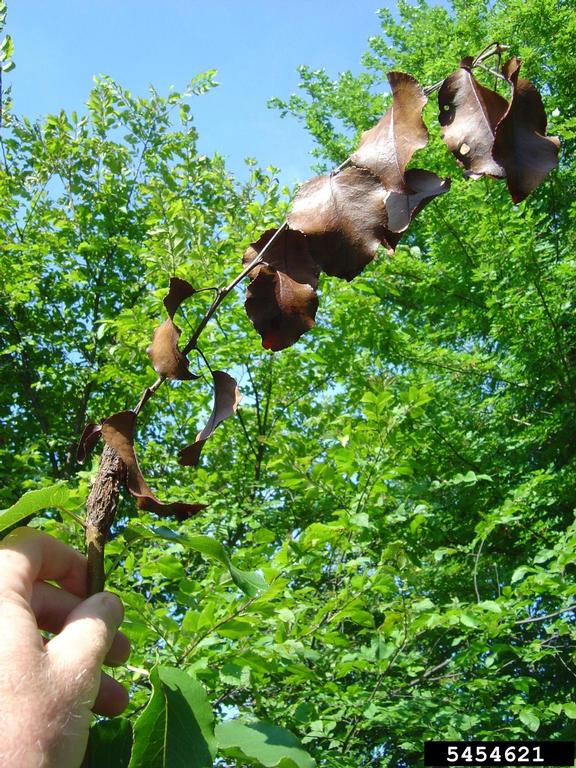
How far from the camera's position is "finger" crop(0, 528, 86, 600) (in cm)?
62

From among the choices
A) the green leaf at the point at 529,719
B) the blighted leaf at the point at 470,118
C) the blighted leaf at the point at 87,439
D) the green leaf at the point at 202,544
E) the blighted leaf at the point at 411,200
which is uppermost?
the blighted leaf at the point at 470,118

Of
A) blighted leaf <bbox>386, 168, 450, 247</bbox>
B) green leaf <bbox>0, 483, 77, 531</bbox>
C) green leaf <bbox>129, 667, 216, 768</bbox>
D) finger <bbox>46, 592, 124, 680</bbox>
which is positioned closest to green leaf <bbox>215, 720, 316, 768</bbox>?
green leaf <bbox>129, 667, 216, 768</bbox>

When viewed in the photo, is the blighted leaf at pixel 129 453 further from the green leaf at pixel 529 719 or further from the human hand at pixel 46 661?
the green leaf at pixel 529 719

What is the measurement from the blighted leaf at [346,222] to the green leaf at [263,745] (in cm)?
50

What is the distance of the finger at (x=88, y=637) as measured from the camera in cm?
55

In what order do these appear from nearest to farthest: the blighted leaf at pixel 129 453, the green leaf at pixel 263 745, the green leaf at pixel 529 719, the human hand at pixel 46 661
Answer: the human hand at pixel 46 661 → the blighted leaf at pixel 129 453 → the green leaf at pixel 263 745 → the green leaf at pixel 529 719

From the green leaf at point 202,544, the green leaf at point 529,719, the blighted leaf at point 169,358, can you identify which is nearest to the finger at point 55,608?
the green leaf at point 202,544

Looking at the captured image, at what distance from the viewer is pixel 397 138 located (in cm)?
58

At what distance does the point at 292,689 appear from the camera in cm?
284

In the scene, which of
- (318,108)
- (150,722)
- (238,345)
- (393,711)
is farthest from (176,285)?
(318,108)

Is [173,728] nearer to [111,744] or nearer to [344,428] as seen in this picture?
[111,744]

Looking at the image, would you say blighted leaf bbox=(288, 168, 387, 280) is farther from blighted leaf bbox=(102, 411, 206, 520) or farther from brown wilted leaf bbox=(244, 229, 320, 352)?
blighted leaf bbox=(102, 411, 206, 520)

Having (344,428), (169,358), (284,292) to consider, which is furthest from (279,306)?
(344,428)

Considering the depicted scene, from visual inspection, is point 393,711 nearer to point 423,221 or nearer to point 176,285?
point 176,285
